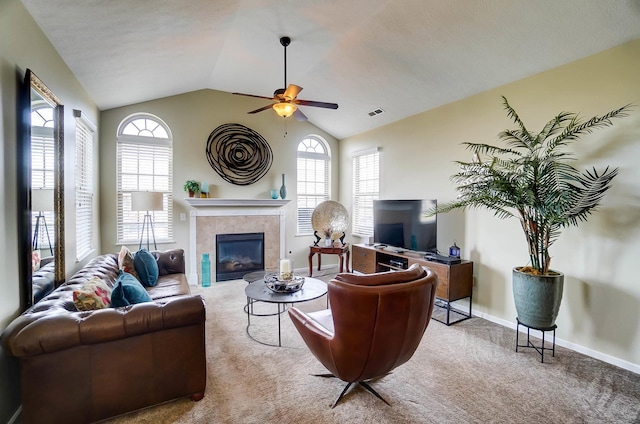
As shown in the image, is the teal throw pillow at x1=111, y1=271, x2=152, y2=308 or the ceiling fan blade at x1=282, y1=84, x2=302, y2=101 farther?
the ceiling fan blade at x1=282, y1=84, x2=302, y2=101

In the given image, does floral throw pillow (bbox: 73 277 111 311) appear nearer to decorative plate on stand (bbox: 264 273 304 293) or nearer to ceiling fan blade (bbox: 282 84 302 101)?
decorative plate on stand (bbox: 264 273 304 293)

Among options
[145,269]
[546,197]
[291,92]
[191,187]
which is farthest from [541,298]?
[191,187]

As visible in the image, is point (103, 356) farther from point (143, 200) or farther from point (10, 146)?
point (143, 200)

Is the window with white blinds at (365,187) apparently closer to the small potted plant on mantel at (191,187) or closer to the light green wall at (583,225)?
the light green wall at (583,225)

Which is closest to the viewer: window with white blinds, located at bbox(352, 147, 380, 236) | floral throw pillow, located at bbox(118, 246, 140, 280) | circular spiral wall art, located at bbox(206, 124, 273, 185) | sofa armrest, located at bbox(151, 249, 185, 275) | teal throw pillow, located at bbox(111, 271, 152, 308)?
teal throw pillow, located at bbox(111, 271, 152, 308)

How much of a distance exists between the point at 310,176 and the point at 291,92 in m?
3.23

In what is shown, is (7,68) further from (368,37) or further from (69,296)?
(368,37)

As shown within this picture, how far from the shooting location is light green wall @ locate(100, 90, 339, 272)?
4684 millimetres

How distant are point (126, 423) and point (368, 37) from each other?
4.01 meters

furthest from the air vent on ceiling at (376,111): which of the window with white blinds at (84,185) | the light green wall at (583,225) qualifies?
the window with white blinds at (84,185)

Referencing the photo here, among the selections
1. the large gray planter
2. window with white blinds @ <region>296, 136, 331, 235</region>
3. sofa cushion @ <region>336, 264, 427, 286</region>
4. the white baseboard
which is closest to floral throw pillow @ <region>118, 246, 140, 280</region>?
sofa cushion @ <region>336, 264, 427, 286</region>

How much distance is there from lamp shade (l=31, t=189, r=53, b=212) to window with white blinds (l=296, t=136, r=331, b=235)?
4.09 meters

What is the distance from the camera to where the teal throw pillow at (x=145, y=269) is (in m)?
3.50

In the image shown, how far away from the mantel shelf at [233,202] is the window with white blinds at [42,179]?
255 centimetres
